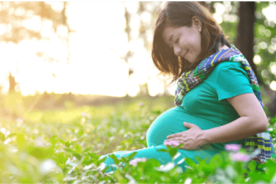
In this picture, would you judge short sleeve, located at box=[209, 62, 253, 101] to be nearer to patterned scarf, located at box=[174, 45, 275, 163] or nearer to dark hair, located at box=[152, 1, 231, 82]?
patterned scarf, located at box=[174, 45, 275, 163]

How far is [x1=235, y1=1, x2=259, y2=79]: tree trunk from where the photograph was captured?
5078mm

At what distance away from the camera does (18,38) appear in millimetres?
8617

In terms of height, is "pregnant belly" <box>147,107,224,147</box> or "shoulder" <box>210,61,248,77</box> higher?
"shoulder" <box>210,61,248,77</box>

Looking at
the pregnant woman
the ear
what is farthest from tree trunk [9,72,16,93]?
the ear

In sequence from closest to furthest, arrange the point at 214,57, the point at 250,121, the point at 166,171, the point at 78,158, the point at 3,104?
the point at 166,171, the point at 78,158, the point at 250,121, the point at 214,57, the point at 3,104

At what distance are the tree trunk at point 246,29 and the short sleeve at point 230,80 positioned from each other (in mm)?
3988

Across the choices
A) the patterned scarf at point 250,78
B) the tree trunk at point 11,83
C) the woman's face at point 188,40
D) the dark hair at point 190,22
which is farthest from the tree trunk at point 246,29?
the tree trunk at point 11,83

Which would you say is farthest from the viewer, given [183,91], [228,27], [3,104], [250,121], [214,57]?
[228,27]

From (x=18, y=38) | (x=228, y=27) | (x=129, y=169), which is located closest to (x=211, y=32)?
(x=129, y=169)

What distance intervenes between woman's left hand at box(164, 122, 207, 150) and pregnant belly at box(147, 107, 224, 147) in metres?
0.08

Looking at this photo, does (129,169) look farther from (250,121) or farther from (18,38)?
(18,38)

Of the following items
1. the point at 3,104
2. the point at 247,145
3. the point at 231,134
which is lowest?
the point at 3,104

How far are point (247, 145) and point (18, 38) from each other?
8904 mm

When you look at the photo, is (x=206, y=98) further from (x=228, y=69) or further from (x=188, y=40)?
(x=188, y=40)
